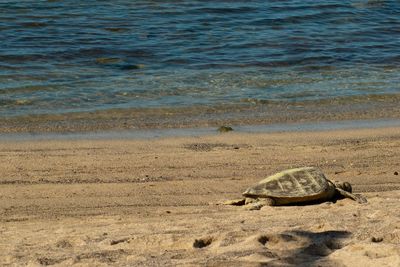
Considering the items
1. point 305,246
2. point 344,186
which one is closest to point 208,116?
point 344,186

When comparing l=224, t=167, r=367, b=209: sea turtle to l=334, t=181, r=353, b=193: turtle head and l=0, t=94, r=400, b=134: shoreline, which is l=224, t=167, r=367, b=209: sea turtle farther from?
l=0, t=94, r=400, b=134: shoreline

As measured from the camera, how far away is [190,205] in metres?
7.59

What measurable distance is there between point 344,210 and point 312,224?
647 millimetres

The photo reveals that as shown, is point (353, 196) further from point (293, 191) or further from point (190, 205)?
point (190, 205)

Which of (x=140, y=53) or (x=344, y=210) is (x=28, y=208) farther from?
(x=140, y=53)

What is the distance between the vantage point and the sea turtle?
24.4ft

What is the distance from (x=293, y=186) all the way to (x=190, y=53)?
360 inches

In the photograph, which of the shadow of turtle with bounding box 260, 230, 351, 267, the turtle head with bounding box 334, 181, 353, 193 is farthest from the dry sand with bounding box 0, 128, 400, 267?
the turtle head with bounding box 334, 181, 353, 193

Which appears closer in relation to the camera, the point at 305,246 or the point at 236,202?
the point at 305,246

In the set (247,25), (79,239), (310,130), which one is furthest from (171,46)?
(79,239)

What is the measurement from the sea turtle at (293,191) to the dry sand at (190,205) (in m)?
0.11

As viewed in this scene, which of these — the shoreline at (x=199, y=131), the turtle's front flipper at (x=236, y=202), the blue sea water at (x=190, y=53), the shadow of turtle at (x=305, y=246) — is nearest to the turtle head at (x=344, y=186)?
the turtle's front flipper at (x=236, y=202)

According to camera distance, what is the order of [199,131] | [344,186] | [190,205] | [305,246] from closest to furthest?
1. [305,246]
2. [190,205]
3. [344,186]
4. [199,131]

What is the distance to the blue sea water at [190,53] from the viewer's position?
13.1 meters
